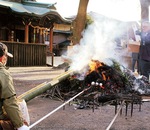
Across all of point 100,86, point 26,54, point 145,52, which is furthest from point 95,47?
point 26,54

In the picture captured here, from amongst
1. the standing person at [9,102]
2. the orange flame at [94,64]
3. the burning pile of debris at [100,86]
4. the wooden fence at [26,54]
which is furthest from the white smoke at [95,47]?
the wooden fence at [26,54]

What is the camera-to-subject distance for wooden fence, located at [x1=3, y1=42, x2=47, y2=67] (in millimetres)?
17984

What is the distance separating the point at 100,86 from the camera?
25.6ft

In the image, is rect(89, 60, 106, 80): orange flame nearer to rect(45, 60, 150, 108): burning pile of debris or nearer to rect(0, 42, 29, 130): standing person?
rect(45, 60, 150, 108): burning pile of debris

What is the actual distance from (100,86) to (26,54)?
1166 cm

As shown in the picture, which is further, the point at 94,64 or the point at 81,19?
the point at 81,19

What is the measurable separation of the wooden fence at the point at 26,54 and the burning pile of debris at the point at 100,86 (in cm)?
984

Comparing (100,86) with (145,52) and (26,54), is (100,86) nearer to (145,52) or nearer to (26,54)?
(145,52)

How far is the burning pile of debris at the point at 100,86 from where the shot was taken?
24.7 ft

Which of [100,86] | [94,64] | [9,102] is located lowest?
[100,86]

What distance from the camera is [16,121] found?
10.2 ft

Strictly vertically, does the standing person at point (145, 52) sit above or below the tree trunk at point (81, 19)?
below

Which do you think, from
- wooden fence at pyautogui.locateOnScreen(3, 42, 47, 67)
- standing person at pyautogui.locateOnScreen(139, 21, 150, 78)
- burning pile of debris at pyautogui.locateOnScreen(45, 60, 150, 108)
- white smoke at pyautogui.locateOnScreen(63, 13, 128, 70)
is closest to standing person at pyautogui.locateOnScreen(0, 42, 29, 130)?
burning pile of debris at pyautogui.locateOnScreen(45, 60, 150, 108)

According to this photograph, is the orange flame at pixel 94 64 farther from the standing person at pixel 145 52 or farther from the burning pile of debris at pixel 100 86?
the standing person at pixel 145 52
